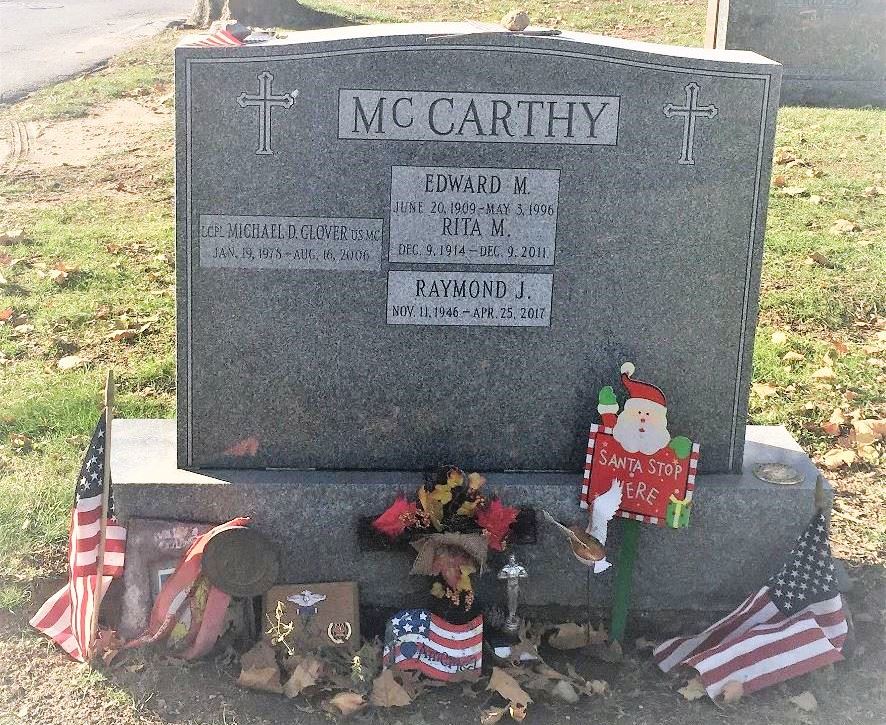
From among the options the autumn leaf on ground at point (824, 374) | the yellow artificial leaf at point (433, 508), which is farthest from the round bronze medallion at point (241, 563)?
the autumn leaf on ground at point (824, 374)

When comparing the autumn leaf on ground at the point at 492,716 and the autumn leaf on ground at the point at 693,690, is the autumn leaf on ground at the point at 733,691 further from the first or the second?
the autumn leaf on ground at the point at 492,716

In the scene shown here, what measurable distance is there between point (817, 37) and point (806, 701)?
912 centimetres

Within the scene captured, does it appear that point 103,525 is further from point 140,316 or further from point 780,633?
point 140,316

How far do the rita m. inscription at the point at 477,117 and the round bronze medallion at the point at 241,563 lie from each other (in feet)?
4.43

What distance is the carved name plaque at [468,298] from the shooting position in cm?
406

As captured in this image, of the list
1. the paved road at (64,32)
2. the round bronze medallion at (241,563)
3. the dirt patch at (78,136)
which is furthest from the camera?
the paved road at (64,32)

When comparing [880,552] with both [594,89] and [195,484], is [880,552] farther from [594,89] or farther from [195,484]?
[195,484]

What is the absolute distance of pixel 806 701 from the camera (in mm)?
3766

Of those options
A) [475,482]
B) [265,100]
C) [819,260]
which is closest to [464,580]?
[475,482]

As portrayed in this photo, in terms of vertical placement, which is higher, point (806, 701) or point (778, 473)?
point (778, 473)

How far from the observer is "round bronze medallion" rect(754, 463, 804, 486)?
418 centimetres

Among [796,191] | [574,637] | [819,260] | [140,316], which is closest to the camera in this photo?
[574,637]

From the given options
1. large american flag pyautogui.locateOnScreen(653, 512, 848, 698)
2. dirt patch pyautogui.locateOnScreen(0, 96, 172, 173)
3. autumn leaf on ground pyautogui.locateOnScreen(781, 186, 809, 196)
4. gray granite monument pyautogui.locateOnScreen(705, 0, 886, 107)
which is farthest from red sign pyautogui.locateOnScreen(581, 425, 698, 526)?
gray granite monument pyautogui.locateOnScreen(705, 0, 886, 107)

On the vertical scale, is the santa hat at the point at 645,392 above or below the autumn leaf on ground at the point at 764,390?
above
